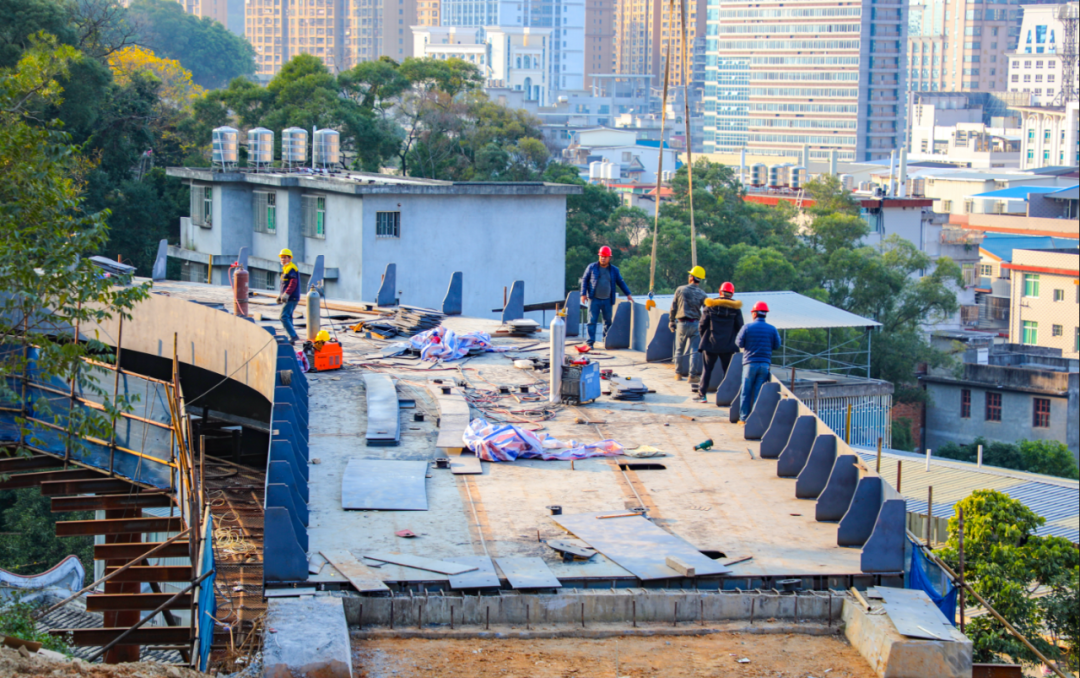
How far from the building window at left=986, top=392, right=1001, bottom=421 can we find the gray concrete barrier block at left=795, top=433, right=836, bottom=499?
44165 millimetres

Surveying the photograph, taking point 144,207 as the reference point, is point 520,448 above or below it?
below

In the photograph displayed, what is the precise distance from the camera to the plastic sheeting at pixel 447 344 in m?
21.2

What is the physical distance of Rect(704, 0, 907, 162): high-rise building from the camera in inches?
6959

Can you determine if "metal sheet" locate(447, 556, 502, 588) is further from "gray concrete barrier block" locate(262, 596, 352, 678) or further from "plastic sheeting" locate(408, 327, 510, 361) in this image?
"plastic sheeting" locate(408, 327, 510, 361)

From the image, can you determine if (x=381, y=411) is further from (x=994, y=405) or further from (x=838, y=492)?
(x=994, y=405)

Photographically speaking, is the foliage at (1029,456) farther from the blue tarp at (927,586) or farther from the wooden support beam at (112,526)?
the wooden support beam at (112,526)

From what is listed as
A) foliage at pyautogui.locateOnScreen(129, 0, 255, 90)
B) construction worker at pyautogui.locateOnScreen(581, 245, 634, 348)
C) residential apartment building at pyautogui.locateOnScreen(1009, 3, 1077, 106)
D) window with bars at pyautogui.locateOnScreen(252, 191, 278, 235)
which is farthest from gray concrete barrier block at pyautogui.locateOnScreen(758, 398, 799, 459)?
residential apartment building at pyautogui.locateOnScreen(1009, 3, 1077, 106)

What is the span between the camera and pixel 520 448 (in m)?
14.9

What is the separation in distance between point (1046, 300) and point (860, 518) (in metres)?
60.1

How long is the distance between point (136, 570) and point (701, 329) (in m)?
8.46

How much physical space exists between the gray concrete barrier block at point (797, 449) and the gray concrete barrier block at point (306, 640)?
20.5ft

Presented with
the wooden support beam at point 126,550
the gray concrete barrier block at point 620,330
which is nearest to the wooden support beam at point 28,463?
the wooden support beam at point 126,550

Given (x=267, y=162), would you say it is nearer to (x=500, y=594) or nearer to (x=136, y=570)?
(x=136, y=570)

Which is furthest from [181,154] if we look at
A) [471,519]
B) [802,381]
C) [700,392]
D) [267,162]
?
[471,519]
